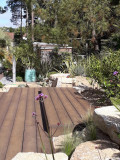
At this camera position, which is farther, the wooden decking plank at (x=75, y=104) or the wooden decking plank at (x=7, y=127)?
the wooden decking plank at (x=75, y=104)

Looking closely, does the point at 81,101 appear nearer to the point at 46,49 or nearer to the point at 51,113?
the point at 51,113

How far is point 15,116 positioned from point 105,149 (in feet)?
6.67

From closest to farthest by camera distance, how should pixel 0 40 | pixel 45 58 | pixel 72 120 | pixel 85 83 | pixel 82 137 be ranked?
pixel 82 137, pixel 72 120, pixel 85 83, pixel 45 58, pixel 0 40

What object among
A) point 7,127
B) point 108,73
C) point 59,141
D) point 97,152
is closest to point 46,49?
point 108,73

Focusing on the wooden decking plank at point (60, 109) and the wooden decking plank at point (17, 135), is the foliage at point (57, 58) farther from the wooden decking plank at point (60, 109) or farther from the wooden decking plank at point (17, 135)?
the wooden decking plank at point (17, 135)

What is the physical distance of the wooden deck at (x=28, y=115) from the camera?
9.00ft

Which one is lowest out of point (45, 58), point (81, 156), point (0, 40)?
point (81, 156)

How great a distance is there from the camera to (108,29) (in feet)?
53.1

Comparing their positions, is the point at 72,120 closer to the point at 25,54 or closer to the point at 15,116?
the point at 15,116

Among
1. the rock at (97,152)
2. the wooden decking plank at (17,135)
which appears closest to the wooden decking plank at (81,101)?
the wooden decking plank at (17,135)

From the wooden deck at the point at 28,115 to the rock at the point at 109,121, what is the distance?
0.56 meters

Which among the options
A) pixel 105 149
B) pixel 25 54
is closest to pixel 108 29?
pixel 25 54

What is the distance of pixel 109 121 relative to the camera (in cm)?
248

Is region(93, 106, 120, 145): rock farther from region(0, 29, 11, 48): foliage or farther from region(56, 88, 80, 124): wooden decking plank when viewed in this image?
region(0, 29, 11, 48): foliage
